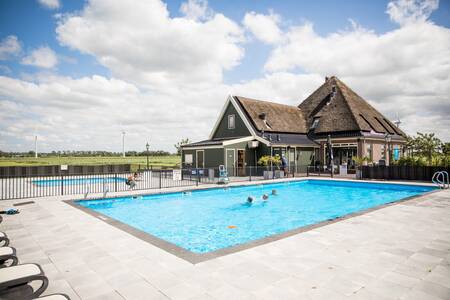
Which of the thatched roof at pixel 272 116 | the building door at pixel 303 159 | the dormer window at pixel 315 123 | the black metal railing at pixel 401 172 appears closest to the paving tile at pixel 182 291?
the black metal railing at pixel 401 172

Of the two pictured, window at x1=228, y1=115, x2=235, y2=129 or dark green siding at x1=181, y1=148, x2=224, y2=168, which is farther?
window at x1=228, y1=115, x2=235, y2=129

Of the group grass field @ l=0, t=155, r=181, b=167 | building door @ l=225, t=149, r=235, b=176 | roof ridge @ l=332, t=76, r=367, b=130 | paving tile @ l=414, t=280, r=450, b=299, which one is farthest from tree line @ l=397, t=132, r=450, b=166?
grass field @ l=0, t=155, r=181, b=167

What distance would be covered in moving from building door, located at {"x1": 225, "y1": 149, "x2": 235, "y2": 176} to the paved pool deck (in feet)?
53.0

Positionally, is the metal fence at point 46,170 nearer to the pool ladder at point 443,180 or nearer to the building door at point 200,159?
the building door at point 200,159

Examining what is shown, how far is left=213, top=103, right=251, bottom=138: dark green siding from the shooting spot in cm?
2794

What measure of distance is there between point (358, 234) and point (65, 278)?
6.41 m

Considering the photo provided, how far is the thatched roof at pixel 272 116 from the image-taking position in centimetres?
2828

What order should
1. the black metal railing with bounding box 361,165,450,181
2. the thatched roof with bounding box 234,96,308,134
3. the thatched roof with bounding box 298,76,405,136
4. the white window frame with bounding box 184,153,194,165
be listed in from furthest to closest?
the thatched roof with bounding box 298,76,405,136 → the thatched roof with bounding box 234,96,308,134 → the white window frame with bounding box 184,153,194,165 → the black metal railing with bounding box 361,165,450,181

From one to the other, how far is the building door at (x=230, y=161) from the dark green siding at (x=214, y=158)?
48 cm

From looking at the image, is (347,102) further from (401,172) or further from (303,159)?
(401,172)

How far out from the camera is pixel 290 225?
34.0ft

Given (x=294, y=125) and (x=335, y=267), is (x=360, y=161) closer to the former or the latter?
(x=294, y=125)

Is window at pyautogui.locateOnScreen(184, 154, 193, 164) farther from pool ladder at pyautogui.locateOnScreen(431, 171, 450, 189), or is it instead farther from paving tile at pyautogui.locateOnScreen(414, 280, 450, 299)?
paving tile at pyautogui.locateOnScreen(414, 280, 450, 299)

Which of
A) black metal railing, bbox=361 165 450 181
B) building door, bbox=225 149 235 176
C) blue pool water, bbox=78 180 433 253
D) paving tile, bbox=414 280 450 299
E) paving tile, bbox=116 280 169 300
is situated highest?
building door, bbox=225 149 235 176
